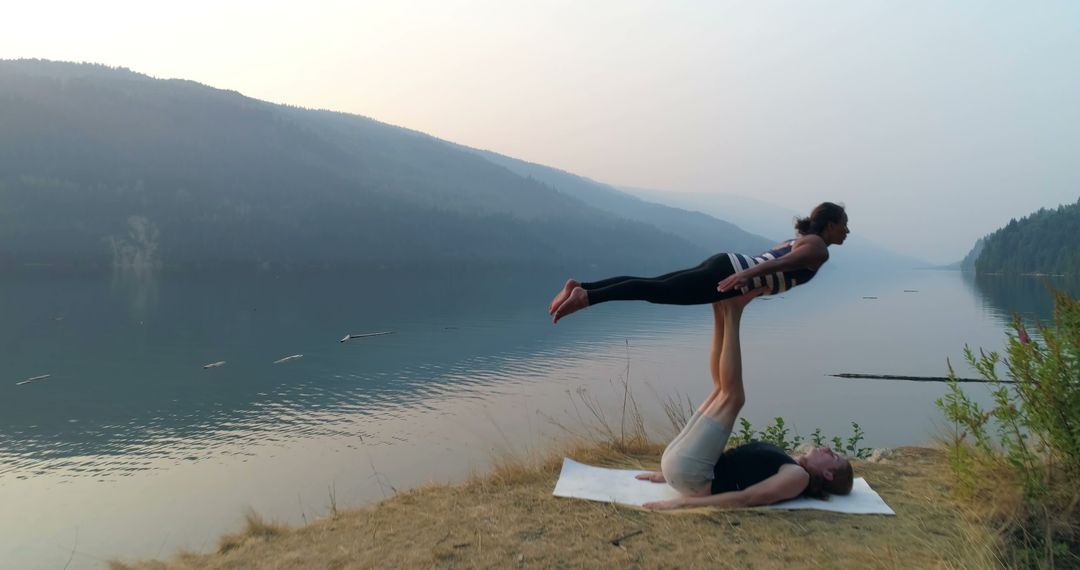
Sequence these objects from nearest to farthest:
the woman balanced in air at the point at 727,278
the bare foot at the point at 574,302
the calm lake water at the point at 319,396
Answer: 1. the bare foot at the point at 574,302
2. the woman balanced in air at the point at 727,278
3. the calm lake water at the point at 319,396

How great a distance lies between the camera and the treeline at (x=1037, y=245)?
105 metres

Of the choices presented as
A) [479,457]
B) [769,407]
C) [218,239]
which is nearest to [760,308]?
[769,407]

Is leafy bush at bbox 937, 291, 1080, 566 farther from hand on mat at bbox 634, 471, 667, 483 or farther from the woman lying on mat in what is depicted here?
hand on mat at bbox 634, 471, 667, 483

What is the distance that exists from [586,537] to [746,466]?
1.57 metres

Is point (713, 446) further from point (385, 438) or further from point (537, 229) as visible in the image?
point (537, 229)

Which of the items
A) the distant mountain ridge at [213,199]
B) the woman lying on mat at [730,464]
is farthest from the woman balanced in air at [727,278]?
the distant mountain ridge at [213,199]

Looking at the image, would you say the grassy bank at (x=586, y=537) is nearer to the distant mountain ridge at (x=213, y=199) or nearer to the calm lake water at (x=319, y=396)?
the calm lake water at (x=319, y=396)

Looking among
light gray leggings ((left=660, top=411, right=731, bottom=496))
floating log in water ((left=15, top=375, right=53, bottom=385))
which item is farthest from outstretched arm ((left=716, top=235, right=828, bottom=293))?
floating log in water ((left=15, top=375, right=53, bottom=385))

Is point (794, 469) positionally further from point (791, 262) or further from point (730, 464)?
point (791, 262)

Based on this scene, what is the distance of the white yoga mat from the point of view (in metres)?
4.88

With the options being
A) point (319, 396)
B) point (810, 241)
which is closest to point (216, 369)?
point (319, 396)

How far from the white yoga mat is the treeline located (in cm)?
11213

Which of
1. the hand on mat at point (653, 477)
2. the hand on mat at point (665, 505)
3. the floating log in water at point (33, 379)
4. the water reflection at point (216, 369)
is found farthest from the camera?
the floating log in water at point (33, 379)

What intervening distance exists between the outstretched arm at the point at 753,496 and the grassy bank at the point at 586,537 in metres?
0.13
